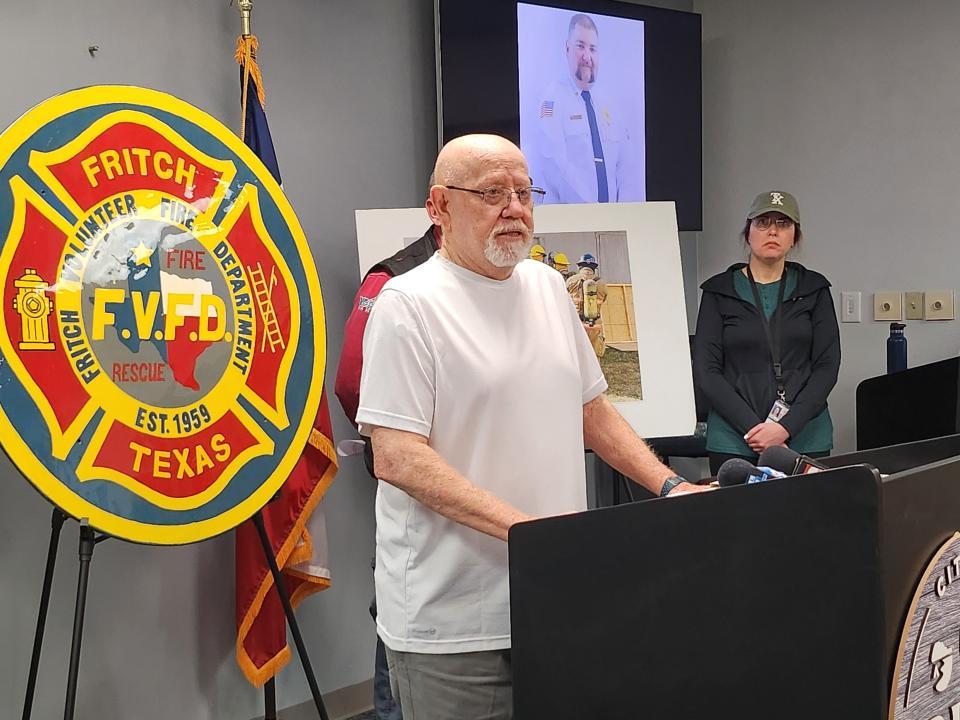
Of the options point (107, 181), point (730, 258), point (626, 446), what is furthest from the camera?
point (730, 258)

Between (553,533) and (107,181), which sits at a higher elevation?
(107,181)

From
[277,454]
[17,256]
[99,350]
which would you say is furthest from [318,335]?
[17,256]

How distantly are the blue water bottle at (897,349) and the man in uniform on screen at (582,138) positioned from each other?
42.4 inches

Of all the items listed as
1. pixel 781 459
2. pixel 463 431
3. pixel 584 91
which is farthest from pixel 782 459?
pixel 584 91

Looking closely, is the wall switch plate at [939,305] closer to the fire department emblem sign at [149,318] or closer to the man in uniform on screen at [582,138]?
the man in uniform on screen at [582,138]

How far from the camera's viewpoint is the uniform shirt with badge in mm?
3850

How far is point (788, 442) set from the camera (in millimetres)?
3287

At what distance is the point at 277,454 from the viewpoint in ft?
7.47

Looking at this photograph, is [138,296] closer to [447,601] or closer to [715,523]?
[447,601]

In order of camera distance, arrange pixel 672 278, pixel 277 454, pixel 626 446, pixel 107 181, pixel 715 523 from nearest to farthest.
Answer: pixel 715 523, pixel 626 446, pixel 107 181, pixel 277 454, pixel 672 278

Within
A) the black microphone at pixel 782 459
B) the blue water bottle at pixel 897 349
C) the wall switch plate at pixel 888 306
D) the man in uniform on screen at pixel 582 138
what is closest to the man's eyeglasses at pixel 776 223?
the man in uniform on screen at pixel 582 138

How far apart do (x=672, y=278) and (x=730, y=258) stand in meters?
1.52

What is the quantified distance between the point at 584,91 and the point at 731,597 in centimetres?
320

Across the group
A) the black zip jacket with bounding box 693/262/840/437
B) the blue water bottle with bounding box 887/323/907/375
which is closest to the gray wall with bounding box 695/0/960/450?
the blue water bottle with bounding box 887/323/907/375
